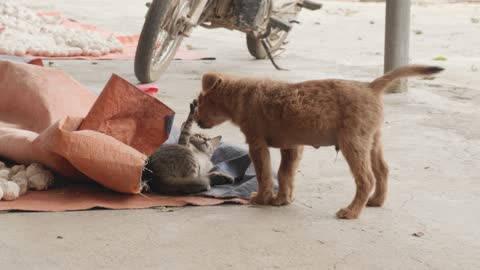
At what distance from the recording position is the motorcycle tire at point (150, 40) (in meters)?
7.29

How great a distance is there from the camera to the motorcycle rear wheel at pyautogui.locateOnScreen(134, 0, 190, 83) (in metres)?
7.30

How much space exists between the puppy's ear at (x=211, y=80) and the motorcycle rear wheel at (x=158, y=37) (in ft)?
8.95

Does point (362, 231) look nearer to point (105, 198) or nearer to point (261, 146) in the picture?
point (261, 146)

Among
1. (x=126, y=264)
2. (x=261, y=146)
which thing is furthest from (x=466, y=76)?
(x=126, y=264)

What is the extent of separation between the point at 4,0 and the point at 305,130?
8.77 m

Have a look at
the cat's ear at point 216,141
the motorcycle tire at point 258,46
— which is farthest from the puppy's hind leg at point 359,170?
the motorcycle tire at point 258,46

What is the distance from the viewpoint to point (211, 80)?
4.67 meters

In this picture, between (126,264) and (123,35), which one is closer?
(126,264)

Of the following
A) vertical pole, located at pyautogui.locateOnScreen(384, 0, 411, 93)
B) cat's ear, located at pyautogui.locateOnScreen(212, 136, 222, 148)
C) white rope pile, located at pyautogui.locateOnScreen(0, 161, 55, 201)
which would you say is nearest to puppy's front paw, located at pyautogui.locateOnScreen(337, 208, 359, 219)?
cat's ear, located at pyautogui.locateOnScreen(212, 136, 222, 148)

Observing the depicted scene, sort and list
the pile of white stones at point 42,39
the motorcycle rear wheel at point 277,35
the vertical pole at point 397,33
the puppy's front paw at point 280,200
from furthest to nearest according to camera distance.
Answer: the pile of white stones at point 42,39, the motorcycle rear wheel at point 277,35, the vertical pole at point 397,33, the puppy's front paw at point 280,200

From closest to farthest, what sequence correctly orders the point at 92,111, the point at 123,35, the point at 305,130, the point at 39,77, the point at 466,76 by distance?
1. the point at 305,130
2. the point at 92,111
3. the point at 39,77
4. the point at 466,76
5. the point at 123,35

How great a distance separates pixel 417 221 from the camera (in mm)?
4219

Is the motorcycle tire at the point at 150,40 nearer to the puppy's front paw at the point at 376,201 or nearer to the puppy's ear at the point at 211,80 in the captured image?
the puppy's ear at the point at 211,80

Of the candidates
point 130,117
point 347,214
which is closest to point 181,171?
point 130,117
